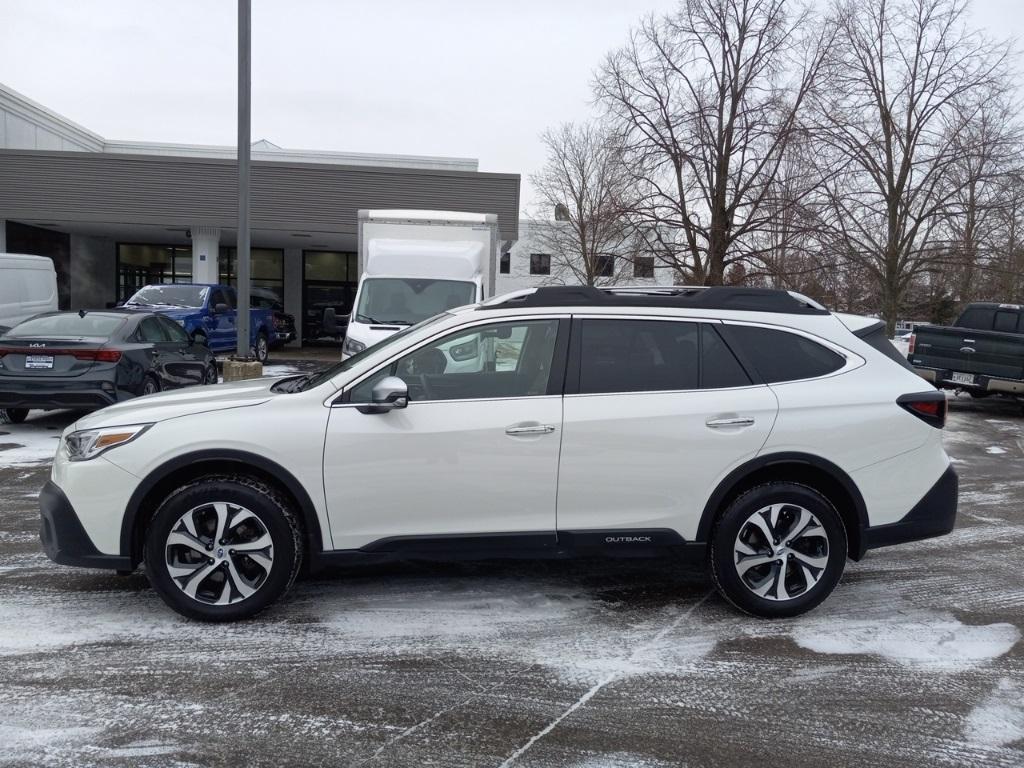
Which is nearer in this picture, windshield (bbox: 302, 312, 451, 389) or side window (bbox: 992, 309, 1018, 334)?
windshield (bbox: 302, 312, 451, 389)

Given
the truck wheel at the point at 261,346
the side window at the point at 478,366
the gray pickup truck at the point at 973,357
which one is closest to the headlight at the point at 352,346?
the side window at the point at 478,366

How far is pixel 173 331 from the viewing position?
11.6 metres

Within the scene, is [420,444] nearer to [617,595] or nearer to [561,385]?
[561,385]

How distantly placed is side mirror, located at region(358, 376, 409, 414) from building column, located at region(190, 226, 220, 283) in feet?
69.0

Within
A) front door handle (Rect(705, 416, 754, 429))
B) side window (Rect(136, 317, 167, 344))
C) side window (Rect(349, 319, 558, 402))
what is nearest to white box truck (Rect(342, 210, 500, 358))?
side window (Rect(136, 317, 167, 344))

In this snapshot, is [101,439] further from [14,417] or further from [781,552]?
[14,417]

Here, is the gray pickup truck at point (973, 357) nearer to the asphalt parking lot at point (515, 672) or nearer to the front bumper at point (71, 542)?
the asphalt parking lot at point (515, 672)

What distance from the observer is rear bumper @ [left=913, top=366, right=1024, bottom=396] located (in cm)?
1440

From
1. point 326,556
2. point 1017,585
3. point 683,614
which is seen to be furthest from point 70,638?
point 1017,585

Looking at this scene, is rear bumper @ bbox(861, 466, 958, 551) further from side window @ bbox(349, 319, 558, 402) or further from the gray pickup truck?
the gray pickup truck

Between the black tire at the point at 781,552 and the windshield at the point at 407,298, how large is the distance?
8127 millimetres

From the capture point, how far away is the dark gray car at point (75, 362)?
31.2 ft

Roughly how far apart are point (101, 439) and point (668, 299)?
10.2 feet

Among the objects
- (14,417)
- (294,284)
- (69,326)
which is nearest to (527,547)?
(69,326)
